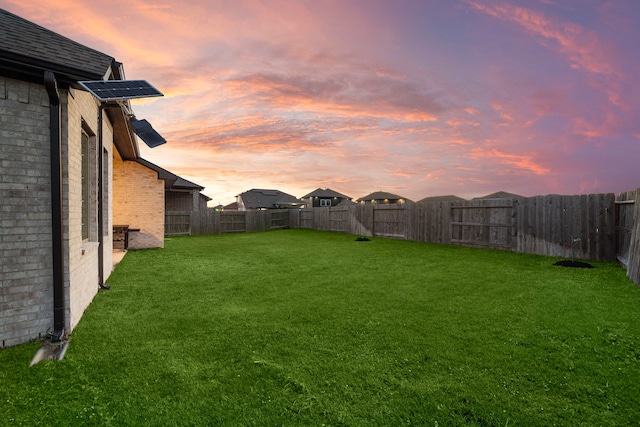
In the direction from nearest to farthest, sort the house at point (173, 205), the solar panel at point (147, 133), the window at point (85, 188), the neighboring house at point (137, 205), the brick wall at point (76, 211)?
1. the brick wall at point (76, 211)
2. the window at point (85, 188)
3. the solar panel at point (147, 133)
4. the neighboring house at point (137, 205)
5. the house at point (173, 205)

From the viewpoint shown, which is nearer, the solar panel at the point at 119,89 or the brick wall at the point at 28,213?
the brick wall at the point at 28,213

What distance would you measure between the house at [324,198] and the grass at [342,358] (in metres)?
51.8

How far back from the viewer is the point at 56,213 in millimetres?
4020

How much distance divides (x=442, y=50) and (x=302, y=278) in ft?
32.1

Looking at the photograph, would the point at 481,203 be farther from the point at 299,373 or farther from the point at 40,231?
the point at 40,231

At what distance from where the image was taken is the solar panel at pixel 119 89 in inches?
168

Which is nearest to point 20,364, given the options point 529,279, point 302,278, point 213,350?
point 213,350

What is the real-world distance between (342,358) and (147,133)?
8.94 meters

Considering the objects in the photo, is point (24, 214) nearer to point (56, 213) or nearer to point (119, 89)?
point (56, 213)

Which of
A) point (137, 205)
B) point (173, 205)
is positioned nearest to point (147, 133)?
point (137, 205)

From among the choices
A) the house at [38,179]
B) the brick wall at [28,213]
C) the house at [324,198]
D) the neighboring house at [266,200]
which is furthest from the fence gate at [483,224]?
the house at [324,198]

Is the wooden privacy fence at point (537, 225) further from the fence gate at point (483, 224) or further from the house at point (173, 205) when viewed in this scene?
the house at point (173, 205)

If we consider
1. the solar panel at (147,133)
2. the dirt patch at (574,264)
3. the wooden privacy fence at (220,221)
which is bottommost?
the dirt patch at (574,264)

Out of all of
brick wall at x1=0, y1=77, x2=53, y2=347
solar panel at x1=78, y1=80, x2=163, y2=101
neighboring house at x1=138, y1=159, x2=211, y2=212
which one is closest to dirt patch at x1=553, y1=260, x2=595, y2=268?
solar panel at x1=78, y1=80, x2=163, y2=101
